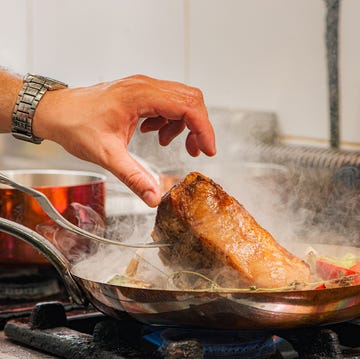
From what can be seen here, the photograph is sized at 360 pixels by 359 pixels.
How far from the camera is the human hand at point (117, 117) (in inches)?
53.1

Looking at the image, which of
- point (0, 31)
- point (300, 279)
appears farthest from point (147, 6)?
point (300, 279)

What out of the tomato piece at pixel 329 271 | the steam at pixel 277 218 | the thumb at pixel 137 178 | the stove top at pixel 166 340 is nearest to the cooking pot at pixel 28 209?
the steam at pixel 277 218

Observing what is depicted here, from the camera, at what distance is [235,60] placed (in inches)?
108

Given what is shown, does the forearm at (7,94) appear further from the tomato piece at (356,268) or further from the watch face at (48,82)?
the tomato piece at (356,268)

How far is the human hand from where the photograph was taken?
1.35m

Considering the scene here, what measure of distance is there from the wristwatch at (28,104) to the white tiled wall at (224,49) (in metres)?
1.05

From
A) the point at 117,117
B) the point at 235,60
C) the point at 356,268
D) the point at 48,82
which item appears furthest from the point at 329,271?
the point at 235,60

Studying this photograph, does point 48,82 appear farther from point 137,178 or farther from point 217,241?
point 217,241

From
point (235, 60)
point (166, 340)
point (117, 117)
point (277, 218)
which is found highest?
point (235, 60)

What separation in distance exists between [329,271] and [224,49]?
4.92 feet

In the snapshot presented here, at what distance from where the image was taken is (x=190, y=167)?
2.34 m

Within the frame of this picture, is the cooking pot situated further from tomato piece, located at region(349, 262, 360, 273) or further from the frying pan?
tomato piece, located at region(349, 262, 360, 273)

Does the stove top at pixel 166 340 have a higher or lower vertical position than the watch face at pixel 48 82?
lower

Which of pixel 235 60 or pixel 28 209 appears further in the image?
pixel 235 60
